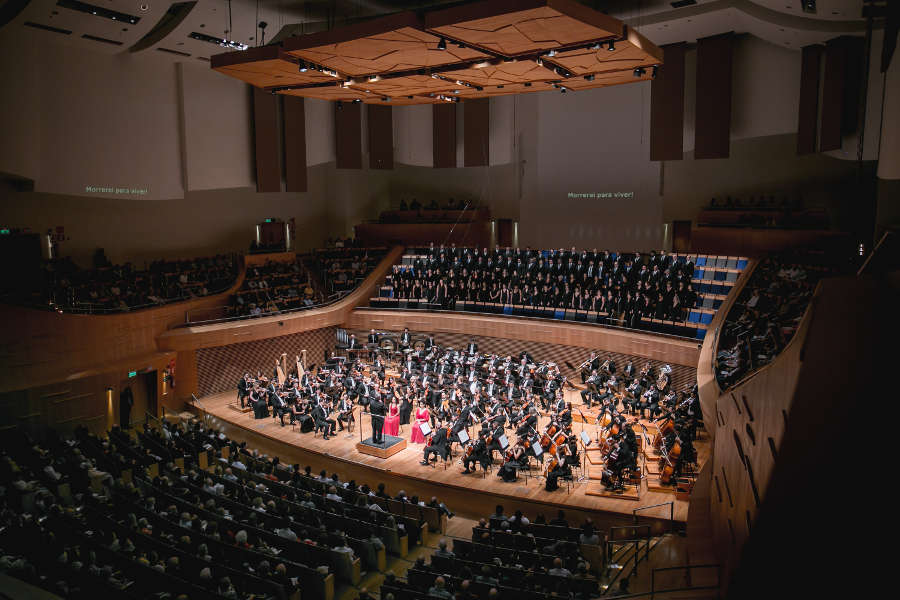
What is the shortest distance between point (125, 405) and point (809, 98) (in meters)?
17.4

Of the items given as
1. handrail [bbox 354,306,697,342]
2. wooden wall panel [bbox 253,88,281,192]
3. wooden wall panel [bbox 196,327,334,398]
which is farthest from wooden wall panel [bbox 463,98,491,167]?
wooden wall panel [bbox 196,327,334,398]

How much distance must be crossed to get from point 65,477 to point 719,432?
9465 millimetres

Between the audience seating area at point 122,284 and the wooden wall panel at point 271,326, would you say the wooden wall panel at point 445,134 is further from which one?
the audience seating area at point 122,284

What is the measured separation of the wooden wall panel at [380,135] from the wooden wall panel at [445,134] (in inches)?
61.2

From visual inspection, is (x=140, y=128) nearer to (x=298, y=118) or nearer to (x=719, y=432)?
(x=298, y=118)

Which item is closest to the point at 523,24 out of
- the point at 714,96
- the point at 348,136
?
the point at 714,96

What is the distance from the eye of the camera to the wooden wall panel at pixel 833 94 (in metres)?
13.5

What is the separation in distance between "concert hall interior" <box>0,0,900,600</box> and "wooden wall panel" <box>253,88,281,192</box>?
0.10 metres

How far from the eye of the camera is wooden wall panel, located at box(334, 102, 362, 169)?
66.9ft

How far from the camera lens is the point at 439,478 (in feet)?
34.4

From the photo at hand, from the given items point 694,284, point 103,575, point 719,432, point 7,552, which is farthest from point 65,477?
point 694,284

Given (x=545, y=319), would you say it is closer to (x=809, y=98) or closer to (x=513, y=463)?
(x=513, y=463)

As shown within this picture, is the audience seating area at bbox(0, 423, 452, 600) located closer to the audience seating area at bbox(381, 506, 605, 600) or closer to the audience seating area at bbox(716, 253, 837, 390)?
the audience seating area at bbox(381, 506, 605, 600)

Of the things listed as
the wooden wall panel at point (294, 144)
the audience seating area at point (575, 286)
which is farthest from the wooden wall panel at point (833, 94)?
the wooden wall panel at point (294, 144)
